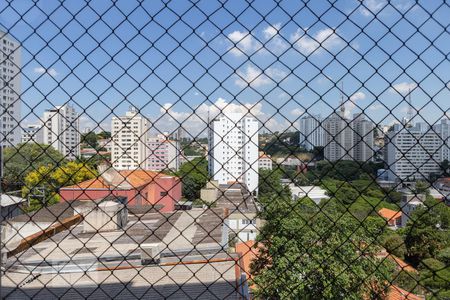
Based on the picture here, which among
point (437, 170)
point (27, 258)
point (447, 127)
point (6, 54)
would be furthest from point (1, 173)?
point (27, 258)

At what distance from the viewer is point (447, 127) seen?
159 centimetres

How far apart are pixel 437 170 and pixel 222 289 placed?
1395 millimetres

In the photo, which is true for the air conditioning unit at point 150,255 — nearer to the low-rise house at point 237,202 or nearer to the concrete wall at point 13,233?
the low-rise house at point 237,202

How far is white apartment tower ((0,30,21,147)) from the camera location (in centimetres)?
144

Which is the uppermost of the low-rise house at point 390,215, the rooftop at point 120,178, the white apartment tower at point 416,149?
the white apartment tower at point 416,149

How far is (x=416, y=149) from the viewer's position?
1486mm

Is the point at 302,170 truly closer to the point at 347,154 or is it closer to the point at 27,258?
the point at 347,154

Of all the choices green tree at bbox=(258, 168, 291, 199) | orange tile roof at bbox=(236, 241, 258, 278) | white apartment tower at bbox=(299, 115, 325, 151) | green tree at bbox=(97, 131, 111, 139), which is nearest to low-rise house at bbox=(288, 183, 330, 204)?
green tree at bbox=(258, 168, 291, 199)

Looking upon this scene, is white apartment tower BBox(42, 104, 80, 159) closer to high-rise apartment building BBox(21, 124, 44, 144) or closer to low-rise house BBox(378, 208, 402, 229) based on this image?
high-rise apartment building BBox(21, 124, 44, 144)

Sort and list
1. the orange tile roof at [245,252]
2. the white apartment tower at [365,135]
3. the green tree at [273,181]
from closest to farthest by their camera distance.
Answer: the white apartment tower at [365,135] < the green tree at [273,181] < the orange tile roof at [245,252]

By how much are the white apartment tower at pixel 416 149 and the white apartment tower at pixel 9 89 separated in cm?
139

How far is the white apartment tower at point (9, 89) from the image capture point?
1.44 m

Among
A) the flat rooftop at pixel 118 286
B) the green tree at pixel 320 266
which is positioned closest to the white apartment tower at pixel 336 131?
the green tree at pixel 320 266

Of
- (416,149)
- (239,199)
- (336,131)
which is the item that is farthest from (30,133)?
(239,199)
